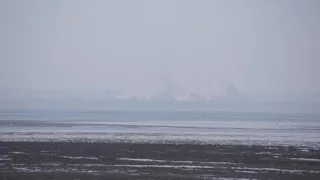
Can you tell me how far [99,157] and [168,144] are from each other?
477 inches

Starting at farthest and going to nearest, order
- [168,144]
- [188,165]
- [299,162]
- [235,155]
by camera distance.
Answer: [168,144], [235,155], [299,162], [188,165]

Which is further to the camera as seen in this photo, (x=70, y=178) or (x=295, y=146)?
(x=295, y=146)

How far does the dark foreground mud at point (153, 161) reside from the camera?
A: 30.0 meters

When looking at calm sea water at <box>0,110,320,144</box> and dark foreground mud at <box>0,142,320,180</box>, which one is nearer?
dark foreground mud at <box>0,142,320,180</box>

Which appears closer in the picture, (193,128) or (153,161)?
(153,161)

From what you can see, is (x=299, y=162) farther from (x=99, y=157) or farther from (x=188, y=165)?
(x=99, y=157)

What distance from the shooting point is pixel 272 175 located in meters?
30.5

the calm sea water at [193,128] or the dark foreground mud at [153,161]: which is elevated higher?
the calm sea water at [193,128]

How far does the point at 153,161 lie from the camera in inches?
1435

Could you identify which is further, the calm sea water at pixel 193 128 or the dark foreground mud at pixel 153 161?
the calm sea water at pixel 193 128

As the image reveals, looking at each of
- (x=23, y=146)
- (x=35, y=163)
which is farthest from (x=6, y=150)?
(x=35, y=163)

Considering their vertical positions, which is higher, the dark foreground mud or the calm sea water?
the calm sea water

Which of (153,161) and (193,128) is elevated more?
(193,128)

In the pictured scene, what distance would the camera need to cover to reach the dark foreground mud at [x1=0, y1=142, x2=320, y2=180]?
98.3 feet
